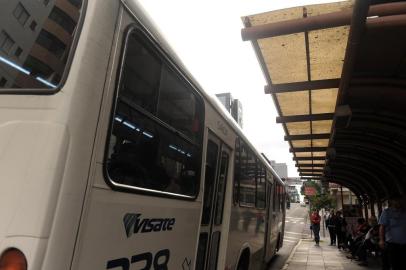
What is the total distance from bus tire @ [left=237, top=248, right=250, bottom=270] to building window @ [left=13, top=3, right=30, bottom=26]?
16.5ft

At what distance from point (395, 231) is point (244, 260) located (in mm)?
3376

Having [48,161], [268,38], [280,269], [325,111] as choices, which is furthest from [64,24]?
[280,269]

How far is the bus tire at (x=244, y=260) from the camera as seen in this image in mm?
6459

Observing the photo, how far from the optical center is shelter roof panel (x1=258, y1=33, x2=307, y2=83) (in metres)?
5.84

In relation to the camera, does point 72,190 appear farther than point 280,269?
No

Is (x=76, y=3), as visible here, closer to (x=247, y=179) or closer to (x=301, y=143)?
(x=247, y=179)

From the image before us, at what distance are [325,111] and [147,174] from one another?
6.78 metres

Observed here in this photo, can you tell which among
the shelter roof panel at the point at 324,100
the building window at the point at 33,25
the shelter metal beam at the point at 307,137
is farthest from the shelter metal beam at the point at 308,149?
the building window at the point at 33,25

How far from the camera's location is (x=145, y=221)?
2.86m

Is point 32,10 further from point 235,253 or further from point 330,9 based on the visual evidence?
point 235,253

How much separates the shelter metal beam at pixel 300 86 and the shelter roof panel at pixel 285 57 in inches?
4.3

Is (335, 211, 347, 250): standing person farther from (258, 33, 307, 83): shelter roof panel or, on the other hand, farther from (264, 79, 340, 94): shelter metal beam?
(258, 33, 307, 83): shelter roof panel

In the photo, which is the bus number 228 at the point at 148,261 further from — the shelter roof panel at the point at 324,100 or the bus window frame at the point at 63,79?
the shelter roof panel at the point at 324,100

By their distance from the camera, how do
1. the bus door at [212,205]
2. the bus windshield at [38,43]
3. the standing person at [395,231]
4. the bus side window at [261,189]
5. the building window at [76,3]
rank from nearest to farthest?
the bus windshield at [38,43], the building window at [76,3], the bus door at [212,205], the standing person at [395,231], the bus side window at [261,189]
